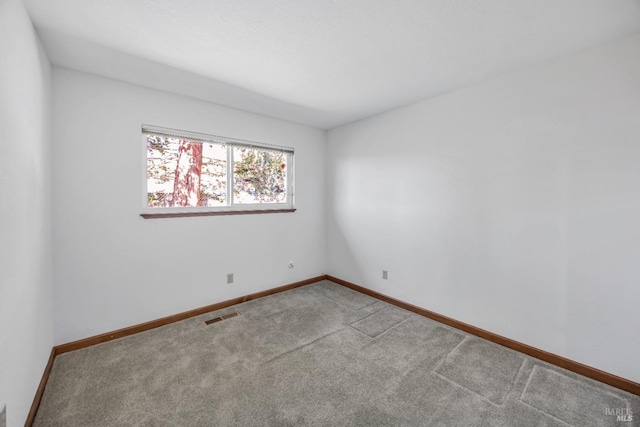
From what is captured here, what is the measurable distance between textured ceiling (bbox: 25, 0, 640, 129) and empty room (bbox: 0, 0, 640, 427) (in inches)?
0.7

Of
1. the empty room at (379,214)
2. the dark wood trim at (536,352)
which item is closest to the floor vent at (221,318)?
the empty room at (379,214)

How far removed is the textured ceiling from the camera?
154 centimetres

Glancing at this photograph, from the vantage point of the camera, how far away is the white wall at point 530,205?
1.86 metres

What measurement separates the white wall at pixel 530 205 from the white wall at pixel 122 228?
2039 millimetres

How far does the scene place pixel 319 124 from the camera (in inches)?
154

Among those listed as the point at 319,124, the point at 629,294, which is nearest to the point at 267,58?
the point at 319,124

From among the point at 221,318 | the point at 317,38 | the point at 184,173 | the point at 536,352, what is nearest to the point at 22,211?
the point at 184,173

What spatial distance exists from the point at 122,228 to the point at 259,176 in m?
1.64

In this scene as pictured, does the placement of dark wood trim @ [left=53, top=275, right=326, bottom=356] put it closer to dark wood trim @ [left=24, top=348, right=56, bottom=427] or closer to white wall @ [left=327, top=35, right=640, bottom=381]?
dark wood trim @ [left=24, top=348, right=56, bottom=427]

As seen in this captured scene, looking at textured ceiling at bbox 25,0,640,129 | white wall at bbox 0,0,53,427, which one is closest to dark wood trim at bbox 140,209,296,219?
white wall at bbox 0,0,53,427

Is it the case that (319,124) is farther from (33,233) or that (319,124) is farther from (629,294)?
(629,294)

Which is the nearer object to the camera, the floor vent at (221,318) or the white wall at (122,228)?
the white wall at (122,228)

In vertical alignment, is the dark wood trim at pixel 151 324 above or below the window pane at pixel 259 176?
below

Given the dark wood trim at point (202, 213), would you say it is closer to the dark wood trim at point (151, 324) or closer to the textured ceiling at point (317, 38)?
the dark wood trim at point (151, 324)
